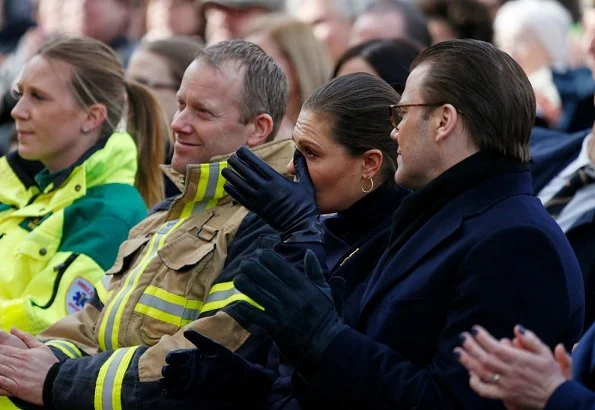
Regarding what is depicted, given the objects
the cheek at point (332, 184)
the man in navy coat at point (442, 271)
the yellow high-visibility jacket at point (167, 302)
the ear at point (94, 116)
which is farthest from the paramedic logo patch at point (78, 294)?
the man in navy coat at point (442, 271)

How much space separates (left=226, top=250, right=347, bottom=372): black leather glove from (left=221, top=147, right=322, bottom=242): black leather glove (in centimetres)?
38

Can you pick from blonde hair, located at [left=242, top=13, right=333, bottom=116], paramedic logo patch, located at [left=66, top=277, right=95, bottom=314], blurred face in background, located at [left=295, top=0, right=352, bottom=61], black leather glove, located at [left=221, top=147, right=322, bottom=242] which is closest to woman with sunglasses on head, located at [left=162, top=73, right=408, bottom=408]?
black leather glove, located at [left=221, top=147, right=322, bottom=242]

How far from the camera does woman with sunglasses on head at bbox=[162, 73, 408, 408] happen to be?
357 centimetres

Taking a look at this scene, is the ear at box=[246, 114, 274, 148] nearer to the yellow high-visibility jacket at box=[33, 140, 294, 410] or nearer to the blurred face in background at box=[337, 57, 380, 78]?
the yellow high-visibility jacket at box=[33, 140, 294, 410]

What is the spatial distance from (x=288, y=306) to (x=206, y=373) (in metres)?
0.53

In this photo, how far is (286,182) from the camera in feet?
11.8

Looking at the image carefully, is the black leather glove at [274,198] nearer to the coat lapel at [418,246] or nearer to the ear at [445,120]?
the coat lapel at [418,246]

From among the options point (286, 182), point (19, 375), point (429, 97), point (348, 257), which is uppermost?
point (429, 97)

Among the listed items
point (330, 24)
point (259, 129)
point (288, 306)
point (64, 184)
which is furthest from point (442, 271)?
point (330, 24)

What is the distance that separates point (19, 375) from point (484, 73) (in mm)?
1670

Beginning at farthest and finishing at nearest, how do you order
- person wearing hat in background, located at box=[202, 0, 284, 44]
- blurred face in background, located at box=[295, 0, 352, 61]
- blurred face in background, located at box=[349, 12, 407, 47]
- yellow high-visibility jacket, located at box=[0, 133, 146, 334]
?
blurred face in background, located at box=[295, 0, 352, 61]
person wearing hat in background, located at box=[202, 0, 284, 44]
blurred face in background, located at box=[349, 12, 407, 47]
yellow high-visibility jacket, located at box=[0, 133, 146, 334]

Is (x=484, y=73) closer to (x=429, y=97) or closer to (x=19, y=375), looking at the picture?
(x=429, y=97)

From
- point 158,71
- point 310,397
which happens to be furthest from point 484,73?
point 158,71

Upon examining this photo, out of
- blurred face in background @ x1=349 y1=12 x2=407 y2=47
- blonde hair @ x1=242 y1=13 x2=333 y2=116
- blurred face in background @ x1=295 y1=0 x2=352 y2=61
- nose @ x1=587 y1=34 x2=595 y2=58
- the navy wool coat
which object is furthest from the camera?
blurred face in background @ x1=295 y1=0 x2=352 y2=61
